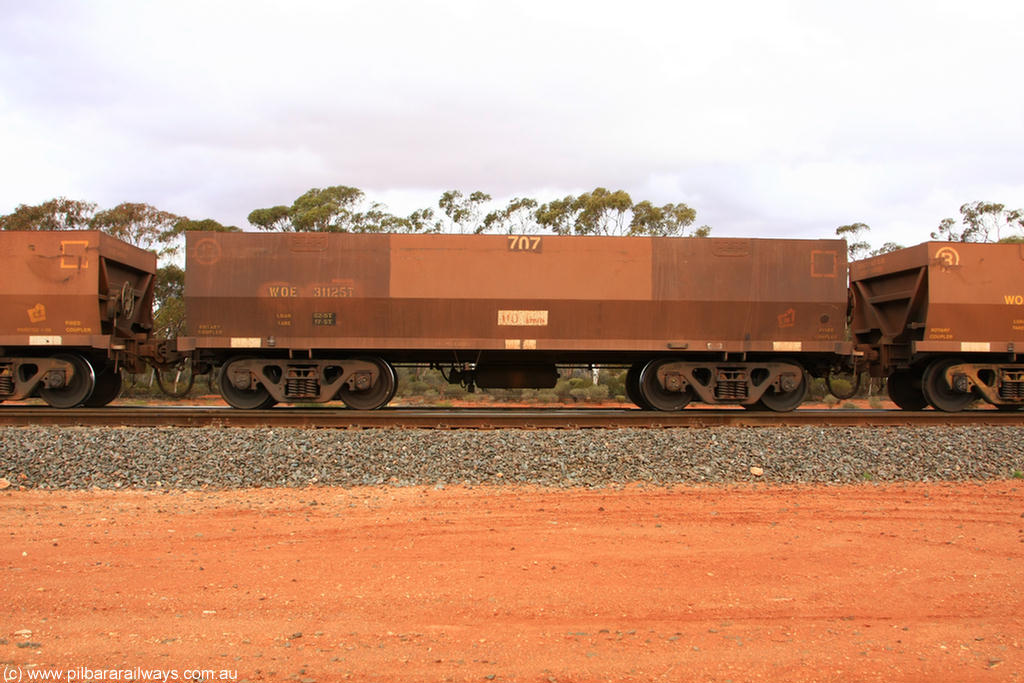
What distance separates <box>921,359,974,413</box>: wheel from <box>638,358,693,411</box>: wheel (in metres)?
4.20

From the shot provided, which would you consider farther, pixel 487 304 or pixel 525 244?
pixel 525 244

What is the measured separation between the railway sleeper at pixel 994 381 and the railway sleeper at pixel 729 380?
8.50 feet

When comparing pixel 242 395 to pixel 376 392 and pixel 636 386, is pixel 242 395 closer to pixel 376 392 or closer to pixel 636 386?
pixel 376 392

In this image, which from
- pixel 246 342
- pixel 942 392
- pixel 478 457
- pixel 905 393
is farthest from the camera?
pixel 905 393

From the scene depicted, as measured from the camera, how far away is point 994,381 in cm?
1171

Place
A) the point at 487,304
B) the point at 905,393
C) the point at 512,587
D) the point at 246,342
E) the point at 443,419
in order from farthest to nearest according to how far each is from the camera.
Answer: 1. the point at 905,393
2. the point at 487,304
3. the point at 246,342
4. the point at 443,419
5. the point at 512,587

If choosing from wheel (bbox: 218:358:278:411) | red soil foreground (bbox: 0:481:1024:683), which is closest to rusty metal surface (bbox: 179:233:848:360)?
wheel (bbox: 218:358:278:411)

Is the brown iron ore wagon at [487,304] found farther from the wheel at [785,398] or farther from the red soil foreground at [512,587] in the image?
the red soil foreground at [512,587]

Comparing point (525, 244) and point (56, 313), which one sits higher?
point (525, 244)

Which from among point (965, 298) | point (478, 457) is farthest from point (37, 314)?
point (965, 298)

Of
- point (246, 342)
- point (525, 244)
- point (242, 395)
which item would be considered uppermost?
point (525, 244)

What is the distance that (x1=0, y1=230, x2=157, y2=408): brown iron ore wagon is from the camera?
1092cm

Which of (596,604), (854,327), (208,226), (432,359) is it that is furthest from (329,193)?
(596,604)

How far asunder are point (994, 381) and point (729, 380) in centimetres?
477
